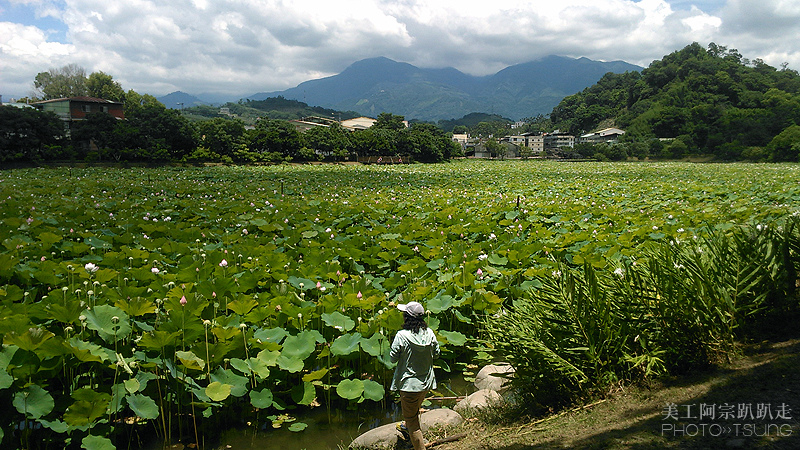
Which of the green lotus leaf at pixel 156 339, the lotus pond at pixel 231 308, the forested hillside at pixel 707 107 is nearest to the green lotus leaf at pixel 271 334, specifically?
the lotus pond at pixel 231 308

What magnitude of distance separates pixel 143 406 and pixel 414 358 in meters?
1.70

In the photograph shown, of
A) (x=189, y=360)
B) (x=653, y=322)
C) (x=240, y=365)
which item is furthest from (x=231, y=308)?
(x=653, y=322)

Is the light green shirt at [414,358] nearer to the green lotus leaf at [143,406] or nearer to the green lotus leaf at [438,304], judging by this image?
the green lotus leaf at [438,304]

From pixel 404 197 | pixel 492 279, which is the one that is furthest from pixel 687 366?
pixel 404 197

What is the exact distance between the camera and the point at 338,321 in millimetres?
3713

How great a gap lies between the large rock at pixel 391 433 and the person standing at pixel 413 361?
263 mm

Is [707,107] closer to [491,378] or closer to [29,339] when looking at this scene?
[491,378]

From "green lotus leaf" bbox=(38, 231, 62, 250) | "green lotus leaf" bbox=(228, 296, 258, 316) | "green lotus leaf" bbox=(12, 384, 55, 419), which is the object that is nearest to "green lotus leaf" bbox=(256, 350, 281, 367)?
"green lotus leaf" bbox=(228, 296, 258, 316)

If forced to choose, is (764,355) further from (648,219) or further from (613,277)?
(648,219)

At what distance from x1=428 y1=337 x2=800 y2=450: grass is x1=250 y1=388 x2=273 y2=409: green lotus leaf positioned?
50.0 inches

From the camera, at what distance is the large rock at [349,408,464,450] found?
3.02 m

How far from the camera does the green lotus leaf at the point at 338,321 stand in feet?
12.1

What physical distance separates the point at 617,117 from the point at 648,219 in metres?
96.1

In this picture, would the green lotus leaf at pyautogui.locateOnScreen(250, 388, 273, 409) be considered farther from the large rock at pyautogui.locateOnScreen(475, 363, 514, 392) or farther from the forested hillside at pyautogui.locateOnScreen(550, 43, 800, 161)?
the forested hillside at pyautogui.locateOnScreen(550, 43, 800, 161)
